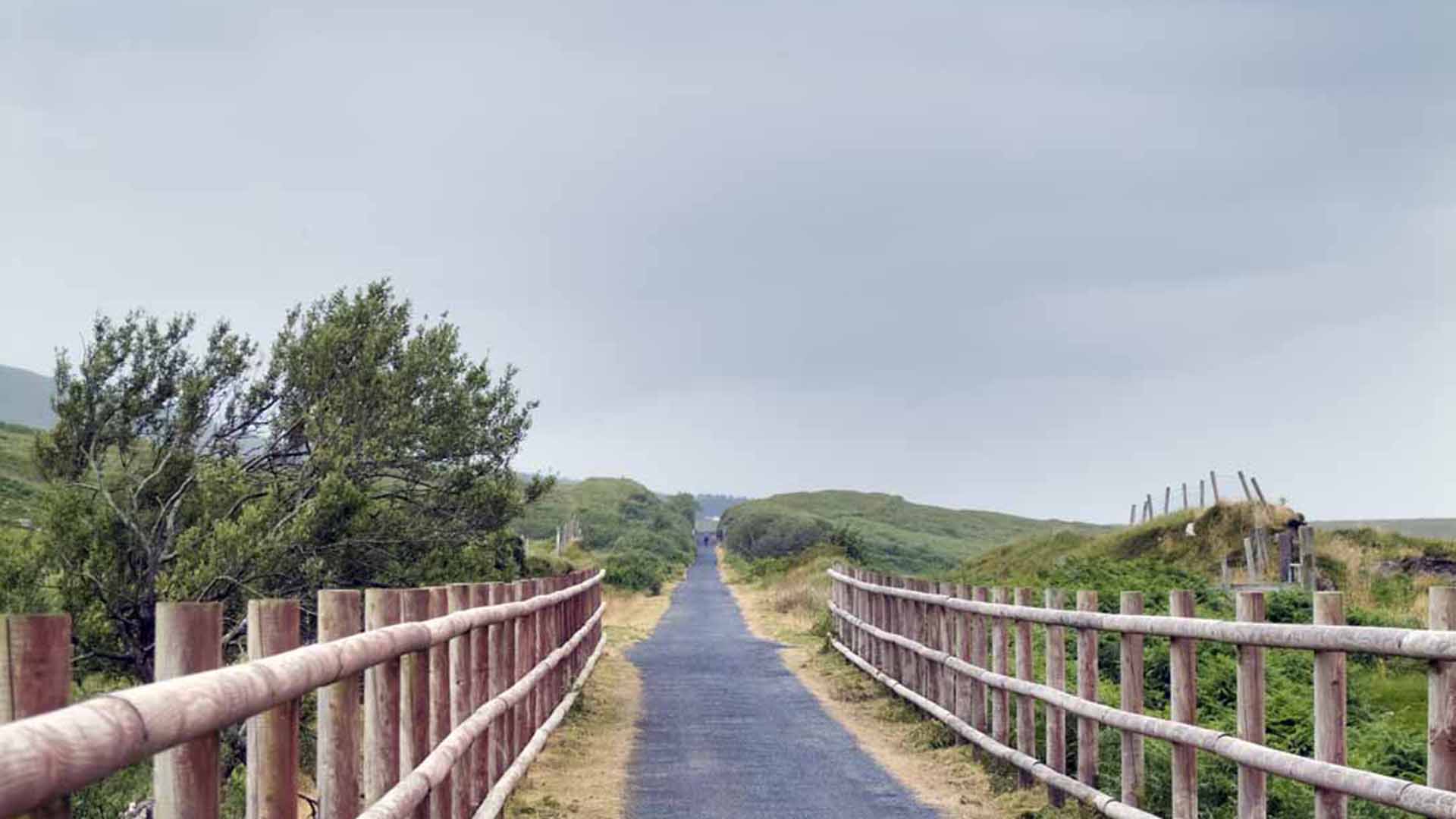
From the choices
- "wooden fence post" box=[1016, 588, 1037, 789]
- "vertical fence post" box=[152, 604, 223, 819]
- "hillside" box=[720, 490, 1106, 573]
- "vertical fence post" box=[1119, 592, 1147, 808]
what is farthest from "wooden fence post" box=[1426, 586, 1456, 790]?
"hillside" box=[720, 490, 1106, 573]

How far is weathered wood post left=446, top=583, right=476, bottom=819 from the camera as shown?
814 centimetres

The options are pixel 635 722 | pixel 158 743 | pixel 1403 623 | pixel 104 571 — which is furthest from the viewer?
pixel 104 571

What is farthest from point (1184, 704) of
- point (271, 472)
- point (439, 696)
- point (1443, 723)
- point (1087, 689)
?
point (271, 472)

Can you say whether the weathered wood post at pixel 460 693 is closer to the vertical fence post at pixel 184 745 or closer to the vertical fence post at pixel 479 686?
the vertical fence post at pixel 479 686

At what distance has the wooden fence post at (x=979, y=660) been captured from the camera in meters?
12.8

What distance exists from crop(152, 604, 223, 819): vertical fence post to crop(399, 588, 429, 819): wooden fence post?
2946 millimetres

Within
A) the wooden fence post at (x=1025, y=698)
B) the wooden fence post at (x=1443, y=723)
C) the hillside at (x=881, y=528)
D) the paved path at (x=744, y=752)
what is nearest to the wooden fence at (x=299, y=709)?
the paved path at (x=744, y=752)

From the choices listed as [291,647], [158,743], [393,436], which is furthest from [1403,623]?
[158,743]

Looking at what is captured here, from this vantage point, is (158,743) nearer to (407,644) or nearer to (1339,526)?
(407,644)

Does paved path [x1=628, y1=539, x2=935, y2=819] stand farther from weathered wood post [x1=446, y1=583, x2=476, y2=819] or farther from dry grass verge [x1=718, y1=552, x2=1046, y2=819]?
weathered wood post [x1=446, y1=583, x2=476, y2=819]

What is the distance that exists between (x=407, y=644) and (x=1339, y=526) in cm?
3687

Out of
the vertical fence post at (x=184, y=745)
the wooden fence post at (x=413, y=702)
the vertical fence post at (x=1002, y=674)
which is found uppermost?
the vertical fence post at (x=184, y=745)

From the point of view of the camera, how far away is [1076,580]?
23266 mm

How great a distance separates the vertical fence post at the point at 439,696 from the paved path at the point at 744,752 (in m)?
3.13
